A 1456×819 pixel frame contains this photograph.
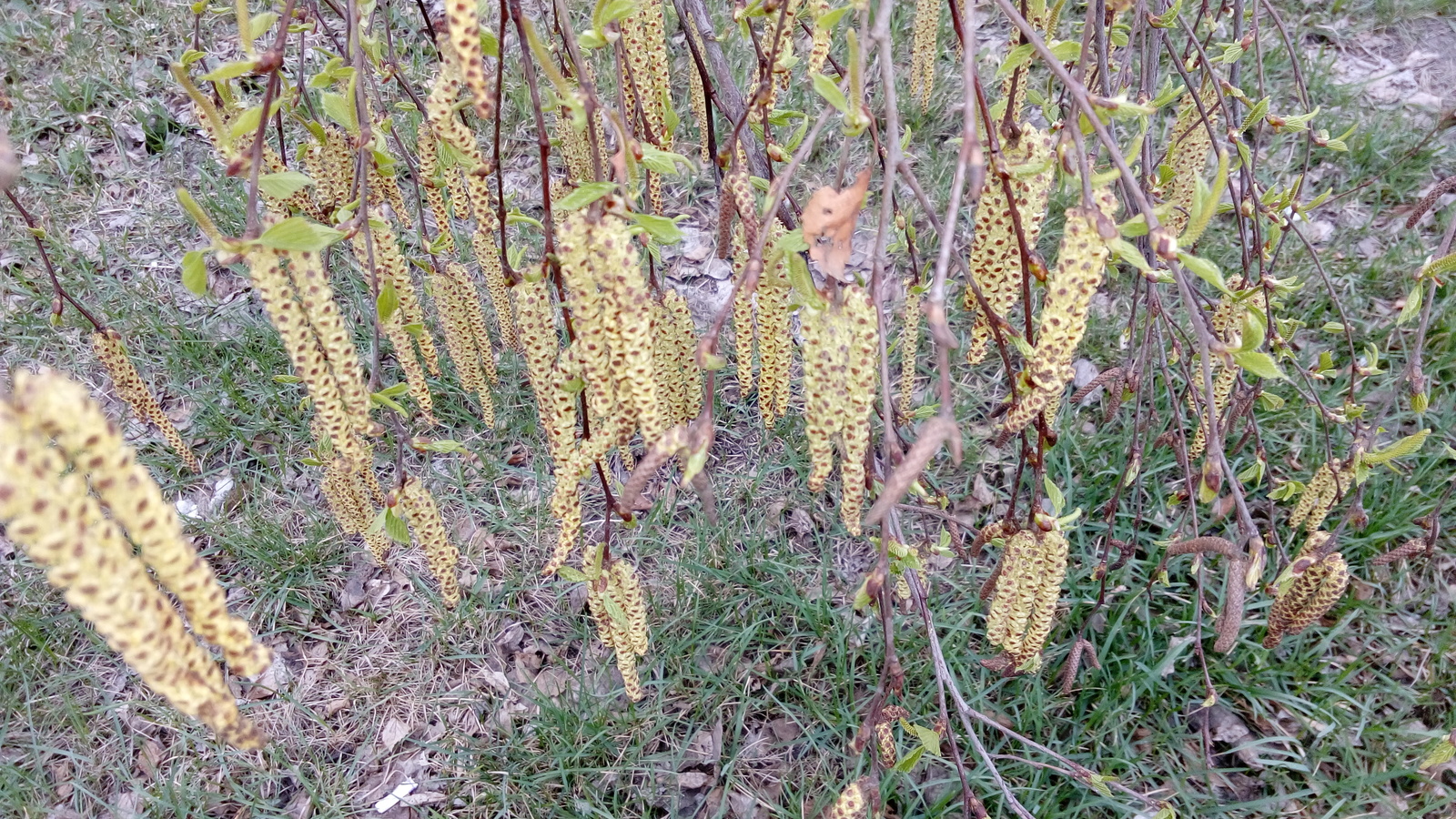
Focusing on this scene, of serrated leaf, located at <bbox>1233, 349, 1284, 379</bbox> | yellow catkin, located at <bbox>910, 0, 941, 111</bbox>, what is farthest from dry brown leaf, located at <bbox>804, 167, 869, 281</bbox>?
yellow catkin, located at <bbox>910, 0, 941, 111</bbox>

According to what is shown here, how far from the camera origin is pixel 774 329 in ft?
5.49

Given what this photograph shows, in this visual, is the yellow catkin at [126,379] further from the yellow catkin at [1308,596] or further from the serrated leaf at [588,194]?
the yellow catkin at [1308,596]

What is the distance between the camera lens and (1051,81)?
1938 millimetres

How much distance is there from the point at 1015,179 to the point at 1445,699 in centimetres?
196

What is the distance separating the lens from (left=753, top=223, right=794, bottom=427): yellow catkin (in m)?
1.48

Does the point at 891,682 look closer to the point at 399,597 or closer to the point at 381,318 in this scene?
the point at 381,318

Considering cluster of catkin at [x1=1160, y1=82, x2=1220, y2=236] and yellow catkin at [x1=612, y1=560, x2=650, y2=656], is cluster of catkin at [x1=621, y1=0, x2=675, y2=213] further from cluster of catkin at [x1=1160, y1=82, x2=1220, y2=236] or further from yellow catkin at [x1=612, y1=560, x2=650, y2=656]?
cluster of catkin at [x1=1160, y1=82, x2=1220, y2=236]

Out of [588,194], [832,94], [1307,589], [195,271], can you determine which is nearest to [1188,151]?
[1307,589]

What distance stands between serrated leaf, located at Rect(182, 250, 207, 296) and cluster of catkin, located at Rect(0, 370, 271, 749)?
1.74 feet

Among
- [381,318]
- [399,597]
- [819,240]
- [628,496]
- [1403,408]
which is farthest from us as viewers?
[1403,408]

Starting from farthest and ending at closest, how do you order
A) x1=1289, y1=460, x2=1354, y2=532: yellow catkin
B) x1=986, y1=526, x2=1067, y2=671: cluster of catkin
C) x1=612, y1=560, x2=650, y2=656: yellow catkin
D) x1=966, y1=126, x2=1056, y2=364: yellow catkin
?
x1=1289, y1=460, x2=1354, y2=532: yellow catkin → x1=612, y1=560, x2=650, y2=656: yellow catkin → x1=986, y1=526, x2=1067, y2=671: cluster of catkin → x1=966, y1=126, x2=1056, y2=364: yellow catkin

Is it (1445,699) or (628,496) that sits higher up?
(628,496)

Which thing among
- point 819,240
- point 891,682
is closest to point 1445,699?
point 891,682

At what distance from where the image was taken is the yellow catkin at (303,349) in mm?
1177
